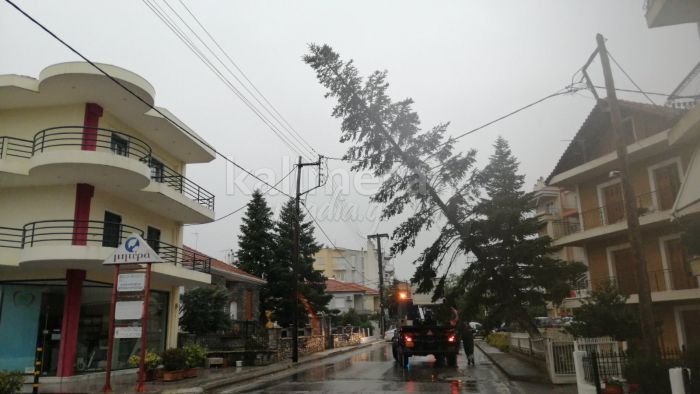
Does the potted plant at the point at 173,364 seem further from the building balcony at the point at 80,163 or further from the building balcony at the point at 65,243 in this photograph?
the building balcony at the point at 80,163

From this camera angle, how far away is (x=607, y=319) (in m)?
15.0

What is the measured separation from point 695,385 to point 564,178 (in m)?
16.5

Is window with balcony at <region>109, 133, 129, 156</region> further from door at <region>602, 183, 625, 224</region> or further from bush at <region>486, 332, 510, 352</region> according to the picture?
bush at <region>486, 332, 510, 352</region>

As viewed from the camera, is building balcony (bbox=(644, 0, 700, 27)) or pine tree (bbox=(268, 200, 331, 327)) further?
pine tree (bbox=(268, 200, 331, 327))

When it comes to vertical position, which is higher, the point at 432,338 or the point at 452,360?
the point at 432,338

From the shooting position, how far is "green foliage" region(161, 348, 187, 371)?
1689 centimetres

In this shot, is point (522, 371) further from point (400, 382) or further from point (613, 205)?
point (613, 205)

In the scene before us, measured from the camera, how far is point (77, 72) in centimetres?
1678

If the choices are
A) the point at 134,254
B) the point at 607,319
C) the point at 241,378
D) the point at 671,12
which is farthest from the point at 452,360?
the point at 671,12

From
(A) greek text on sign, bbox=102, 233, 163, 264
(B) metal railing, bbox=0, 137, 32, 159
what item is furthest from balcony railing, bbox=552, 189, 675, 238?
(B) metal railing, bbox=0, 137, 32, 159

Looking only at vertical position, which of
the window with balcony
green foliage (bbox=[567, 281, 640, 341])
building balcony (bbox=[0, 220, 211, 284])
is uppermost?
the window with balcony

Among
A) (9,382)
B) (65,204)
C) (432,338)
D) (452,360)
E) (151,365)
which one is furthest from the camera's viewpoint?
(452,360)

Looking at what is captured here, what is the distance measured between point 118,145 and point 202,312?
9.44m

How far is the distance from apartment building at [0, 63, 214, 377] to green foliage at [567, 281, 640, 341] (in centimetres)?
1481
